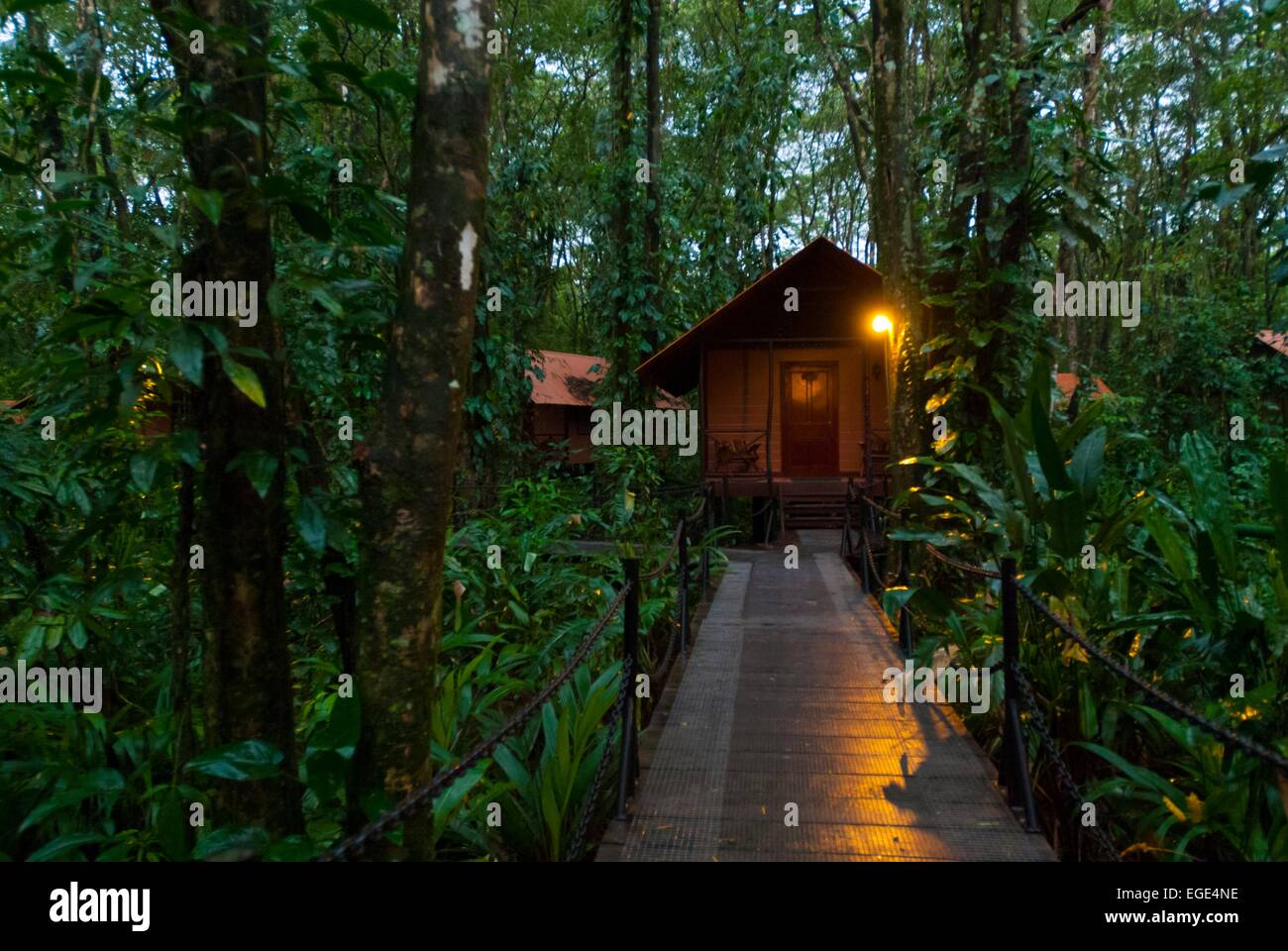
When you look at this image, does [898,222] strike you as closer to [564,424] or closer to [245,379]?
[245,379]

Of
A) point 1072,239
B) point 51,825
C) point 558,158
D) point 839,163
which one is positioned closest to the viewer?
point 51,825

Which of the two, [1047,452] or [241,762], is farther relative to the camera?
[1047,452]

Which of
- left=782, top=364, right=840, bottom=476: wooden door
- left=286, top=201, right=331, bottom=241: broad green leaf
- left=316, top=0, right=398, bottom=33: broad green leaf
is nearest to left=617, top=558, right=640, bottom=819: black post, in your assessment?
left=286, top=201, right=331, bottom=241: broad green leaf

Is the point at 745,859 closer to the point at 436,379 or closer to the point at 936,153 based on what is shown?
the point at 436,379

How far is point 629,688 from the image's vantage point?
3.66 metres

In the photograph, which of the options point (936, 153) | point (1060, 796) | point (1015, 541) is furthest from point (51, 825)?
point (936, 153)

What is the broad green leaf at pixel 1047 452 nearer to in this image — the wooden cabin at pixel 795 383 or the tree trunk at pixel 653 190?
the wooden cabin at pixel 795 383

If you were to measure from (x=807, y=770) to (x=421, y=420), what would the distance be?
281cm

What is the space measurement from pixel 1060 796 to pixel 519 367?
9878 millimetres

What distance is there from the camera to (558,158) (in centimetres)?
2414

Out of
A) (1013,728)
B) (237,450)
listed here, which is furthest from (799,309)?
(237,450)

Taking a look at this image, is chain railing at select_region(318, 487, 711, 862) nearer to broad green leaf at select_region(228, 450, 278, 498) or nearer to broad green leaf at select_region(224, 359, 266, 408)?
broad green leaf at select_region(228, 450, 278, 498)

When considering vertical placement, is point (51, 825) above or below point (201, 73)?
below

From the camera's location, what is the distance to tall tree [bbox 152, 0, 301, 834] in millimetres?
2293
